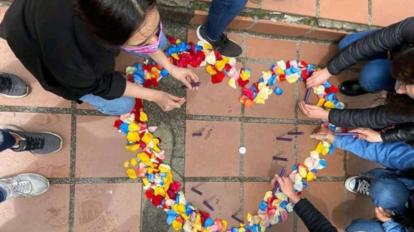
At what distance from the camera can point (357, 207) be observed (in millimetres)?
2604

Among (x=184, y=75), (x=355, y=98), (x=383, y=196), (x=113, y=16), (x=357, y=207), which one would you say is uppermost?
(x=113, y=16)

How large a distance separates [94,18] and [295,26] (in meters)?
1.54

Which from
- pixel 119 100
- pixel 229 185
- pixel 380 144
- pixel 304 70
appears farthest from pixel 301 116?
pixel 119 100

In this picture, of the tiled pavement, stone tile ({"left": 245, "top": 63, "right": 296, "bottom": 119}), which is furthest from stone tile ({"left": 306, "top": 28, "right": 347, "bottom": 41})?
stone tile ({"left": 245, "top": 63, "right": 296, "bottom": 119})

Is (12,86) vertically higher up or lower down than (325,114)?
higher up

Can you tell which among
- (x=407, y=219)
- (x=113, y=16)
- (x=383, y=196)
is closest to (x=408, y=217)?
(x=407, y=219)

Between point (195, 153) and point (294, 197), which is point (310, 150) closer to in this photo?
point (294, 197)

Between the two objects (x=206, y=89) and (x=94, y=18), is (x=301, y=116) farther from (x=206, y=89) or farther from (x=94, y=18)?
(x=94, y=18)

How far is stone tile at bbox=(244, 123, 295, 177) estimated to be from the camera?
237 centimetres

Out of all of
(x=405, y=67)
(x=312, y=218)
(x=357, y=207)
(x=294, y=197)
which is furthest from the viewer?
(x=357, y=207)

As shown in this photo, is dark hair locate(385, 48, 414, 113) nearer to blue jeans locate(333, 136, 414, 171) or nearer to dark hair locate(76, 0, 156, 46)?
blue jeans locate(333, 136, 414, 171)

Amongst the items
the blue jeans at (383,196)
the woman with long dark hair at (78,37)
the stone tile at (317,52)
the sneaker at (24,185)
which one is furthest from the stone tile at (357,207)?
the sneaker at (24,185)

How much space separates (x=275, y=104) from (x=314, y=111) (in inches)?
9.8

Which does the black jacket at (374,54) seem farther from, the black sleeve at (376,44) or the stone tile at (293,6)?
the stone tile at (293,6)
